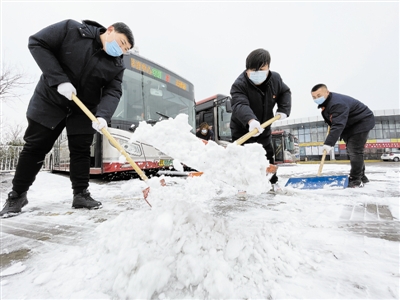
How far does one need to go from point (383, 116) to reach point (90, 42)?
32.7 meters

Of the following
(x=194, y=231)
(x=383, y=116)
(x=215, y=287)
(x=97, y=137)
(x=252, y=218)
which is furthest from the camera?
(x=383, y=116)

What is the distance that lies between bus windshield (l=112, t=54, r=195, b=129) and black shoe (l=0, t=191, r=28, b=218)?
2.07 meters

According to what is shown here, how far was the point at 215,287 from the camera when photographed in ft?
2.41

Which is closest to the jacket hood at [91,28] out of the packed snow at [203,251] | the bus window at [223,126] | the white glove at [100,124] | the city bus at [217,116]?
the white glove at [100,124]

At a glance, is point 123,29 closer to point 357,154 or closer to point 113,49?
point 113,49

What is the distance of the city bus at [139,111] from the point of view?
12.5 ft

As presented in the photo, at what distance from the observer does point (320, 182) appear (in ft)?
9.99

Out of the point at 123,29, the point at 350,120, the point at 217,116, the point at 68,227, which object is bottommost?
the point at 68,227

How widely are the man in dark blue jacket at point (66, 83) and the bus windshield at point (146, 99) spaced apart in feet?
5.95

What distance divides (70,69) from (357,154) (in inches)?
156

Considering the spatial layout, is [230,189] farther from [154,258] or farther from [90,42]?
[90,42]

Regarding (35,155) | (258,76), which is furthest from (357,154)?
(35,155)

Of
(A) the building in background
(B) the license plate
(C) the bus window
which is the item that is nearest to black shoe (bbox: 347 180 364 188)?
(B) the license plate

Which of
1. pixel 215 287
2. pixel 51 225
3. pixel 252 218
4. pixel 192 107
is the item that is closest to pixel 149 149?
pixel 192 107
